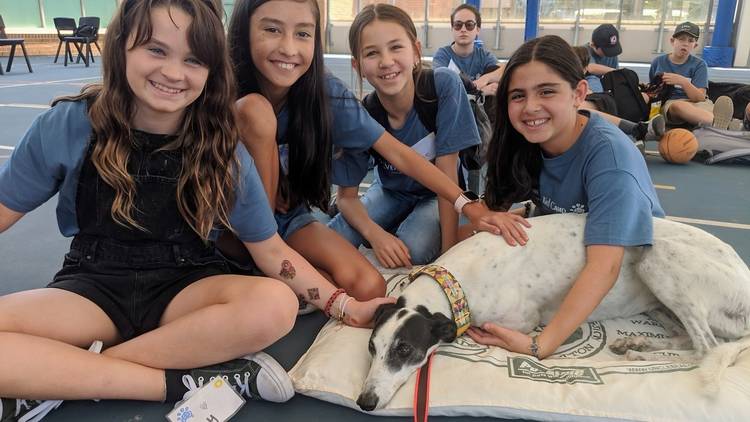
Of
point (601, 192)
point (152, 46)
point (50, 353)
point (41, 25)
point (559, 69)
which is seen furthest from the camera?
point (41, 25)

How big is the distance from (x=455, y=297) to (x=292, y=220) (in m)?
1.01

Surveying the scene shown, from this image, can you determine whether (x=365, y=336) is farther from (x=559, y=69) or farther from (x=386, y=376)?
(x=559, y=69)

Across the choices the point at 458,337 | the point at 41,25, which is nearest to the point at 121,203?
the point at 458,337

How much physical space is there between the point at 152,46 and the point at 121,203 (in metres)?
0.50

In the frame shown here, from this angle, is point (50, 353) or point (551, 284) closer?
point (50, 353)

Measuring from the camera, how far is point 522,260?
6.85 ft

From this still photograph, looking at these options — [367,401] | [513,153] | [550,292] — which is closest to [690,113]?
[513,153]

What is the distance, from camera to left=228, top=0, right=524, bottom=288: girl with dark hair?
2193mm

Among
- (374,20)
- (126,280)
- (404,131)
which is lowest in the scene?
(126,280)

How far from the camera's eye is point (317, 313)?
7.75 ft

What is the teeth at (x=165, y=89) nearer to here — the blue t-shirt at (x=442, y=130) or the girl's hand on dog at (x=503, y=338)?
the blue t-shirt at (x=442, y=130)


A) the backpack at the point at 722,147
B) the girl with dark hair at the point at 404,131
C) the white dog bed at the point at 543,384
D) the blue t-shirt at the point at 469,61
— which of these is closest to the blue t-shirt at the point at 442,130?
the girl with dark hair at the point at 404,131

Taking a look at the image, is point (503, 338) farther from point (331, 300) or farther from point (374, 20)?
point (374, 20)

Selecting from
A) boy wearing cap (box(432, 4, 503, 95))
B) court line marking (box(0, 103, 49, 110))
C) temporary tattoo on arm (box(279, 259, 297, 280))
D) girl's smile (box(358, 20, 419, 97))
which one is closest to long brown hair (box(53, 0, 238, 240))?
temporary tattoo on arm (box(279, 259, 297, 280))
